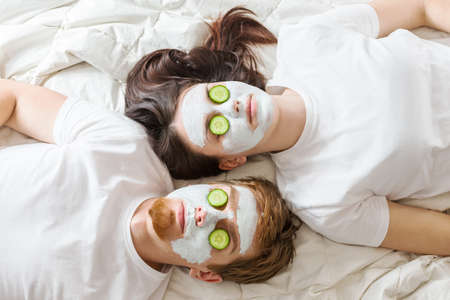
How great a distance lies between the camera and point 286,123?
3.87 ft

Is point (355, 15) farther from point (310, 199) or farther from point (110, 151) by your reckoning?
point (110, 151)

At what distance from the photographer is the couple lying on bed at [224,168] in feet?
3.45

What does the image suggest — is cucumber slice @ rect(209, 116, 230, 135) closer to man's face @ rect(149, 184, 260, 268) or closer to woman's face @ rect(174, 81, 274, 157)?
woman's face @ rect(174, 81, 274, 157)

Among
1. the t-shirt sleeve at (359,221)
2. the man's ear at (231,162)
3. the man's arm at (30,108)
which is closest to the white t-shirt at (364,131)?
the t-shirt sleeve at (359,221)

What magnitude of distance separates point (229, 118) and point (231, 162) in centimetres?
18

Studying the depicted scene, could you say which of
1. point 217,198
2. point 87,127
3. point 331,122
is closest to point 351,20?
point 331,122

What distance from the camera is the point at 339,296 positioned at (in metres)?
1.17

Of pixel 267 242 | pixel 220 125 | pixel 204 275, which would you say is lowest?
pixel 204 275

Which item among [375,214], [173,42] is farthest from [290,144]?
[173,42]

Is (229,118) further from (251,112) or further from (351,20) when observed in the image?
(351,20)

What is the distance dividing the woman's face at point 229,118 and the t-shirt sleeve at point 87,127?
178mm

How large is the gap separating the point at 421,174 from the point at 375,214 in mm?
171

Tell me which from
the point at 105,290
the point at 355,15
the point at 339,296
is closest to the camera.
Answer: the point at 105,290

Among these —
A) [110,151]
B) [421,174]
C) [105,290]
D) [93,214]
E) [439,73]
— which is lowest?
[105,290]
